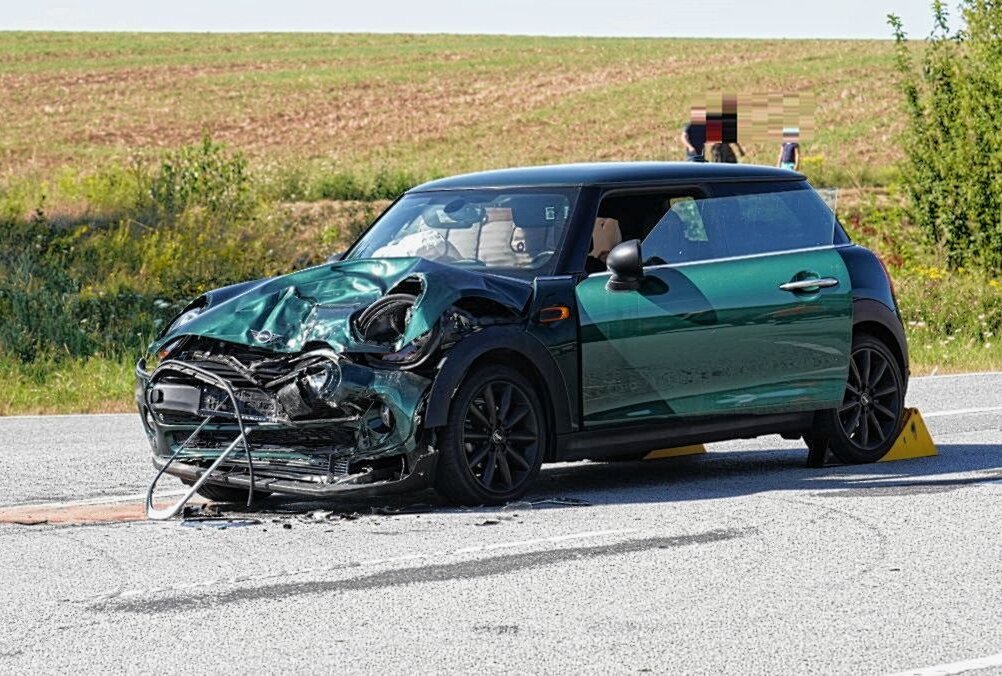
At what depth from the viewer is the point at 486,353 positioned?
8.63 m

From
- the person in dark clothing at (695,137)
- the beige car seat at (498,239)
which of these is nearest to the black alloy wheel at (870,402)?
the beige car seat at (498,239)

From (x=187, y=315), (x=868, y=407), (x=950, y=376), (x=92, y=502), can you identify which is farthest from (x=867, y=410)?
(x=950, y=376)

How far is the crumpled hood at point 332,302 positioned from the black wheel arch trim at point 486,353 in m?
0.17

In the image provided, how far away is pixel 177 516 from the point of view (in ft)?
28.6

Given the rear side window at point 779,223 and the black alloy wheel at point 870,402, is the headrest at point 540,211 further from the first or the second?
the black alloy wheel at point 870,402

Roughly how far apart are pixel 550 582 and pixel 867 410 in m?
4.03

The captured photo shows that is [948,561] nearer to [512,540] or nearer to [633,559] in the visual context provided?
[633,559]

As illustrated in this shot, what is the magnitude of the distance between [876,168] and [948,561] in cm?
3840

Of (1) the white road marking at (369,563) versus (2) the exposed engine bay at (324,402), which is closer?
(1) the white road marking at (369,563)

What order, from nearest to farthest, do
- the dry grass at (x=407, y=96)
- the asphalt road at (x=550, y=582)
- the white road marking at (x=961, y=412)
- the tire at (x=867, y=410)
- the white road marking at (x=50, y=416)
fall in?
the asphalt road at (x=550, y=582) → the tire at (x=867, y=410) → the white road marking at (x=961, y=412) → the white road marking at (x=50, y=416) → the dry grass at (x=407, y=96)

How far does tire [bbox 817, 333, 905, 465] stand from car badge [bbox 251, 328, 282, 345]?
10.9 ft

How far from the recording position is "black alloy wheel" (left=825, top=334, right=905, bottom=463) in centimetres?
1038

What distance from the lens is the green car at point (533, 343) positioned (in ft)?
27.5

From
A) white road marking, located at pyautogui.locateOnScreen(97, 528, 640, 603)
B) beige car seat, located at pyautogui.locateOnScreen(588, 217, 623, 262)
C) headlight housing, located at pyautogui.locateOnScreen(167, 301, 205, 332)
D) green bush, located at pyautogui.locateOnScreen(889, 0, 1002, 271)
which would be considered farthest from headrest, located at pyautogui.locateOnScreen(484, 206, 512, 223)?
green bush, located at pyautogui.locateOnScreen(889, 0, 1002, 271)
